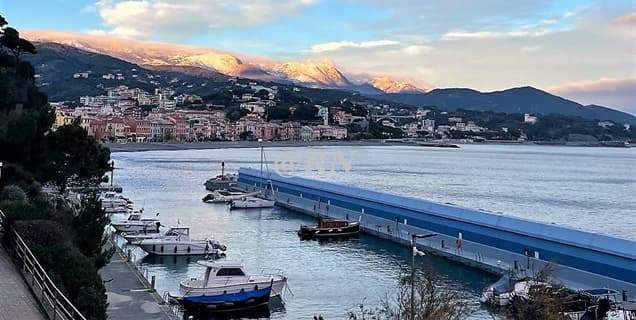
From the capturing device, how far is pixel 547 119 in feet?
549

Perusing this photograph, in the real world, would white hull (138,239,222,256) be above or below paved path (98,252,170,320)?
below

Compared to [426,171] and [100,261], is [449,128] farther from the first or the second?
[100,261]

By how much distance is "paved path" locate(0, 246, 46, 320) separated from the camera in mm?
7270

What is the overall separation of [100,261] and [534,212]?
99.3ft

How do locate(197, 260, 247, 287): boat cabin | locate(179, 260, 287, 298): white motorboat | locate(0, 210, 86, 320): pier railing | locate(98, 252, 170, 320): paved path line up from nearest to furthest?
locate(0, 210, 86, 320): pier railing, locate(98, 252, 170, 320): paved path, locate(179, 260, 287, 298): white motorboat, locate(197, 260, 247, 287): boat cabin

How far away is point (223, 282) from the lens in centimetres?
1520

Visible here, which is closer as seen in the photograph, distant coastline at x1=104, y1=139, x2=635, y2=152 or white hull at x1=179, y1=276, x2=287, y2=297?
white hull at x1=179, y1=276, x2=287, y2=297

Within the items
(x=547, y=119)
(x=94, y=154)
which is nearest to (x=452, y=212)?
(x=94, y=154)

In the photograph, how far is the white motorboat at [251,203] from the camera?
34219 mm

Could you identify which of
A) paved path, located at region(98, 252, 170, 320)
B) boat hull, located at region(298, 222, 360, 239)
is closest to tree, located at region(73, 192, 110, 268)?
paved path, located at region(98, 252, 170, 320)

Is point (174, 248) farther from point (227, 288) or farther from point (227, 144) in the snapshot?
point (227, 144)

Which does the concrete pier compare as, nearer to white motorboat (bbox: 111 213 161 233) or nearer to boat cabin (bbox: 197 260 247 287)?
boat cabin (bbox: 197 260 247 287)

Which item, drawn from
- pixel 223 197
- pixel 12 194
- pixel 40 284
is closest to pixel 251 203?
pixel 223 197

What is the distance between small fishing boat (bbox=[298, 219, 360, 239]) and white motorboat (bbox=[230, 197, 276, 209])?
28.9ft
